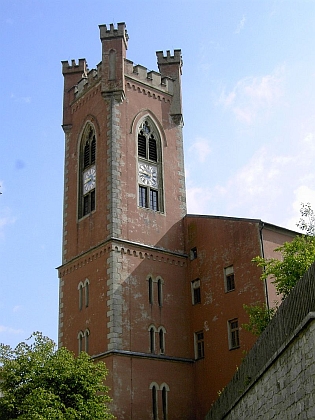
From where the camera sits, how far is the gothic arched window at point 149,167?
1361 inches

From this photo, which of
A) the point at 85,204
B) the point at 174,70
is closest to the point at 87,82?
the point at 174,70

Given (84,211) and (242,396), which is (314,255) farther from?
(84,211)

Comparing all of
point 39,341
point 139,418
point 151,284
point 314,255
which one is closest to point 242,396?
point 314,255

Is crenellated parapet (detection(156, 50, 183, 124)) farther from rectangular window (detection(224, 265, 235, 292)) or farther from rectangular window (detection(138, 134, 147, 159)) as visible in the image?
rectangular window (detection(224, 265, 235, 292))

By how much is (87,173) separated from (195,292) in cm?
899

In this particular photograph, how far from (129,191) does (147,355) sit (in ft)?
28.1

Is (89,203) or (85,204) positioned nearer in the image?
(89,203)

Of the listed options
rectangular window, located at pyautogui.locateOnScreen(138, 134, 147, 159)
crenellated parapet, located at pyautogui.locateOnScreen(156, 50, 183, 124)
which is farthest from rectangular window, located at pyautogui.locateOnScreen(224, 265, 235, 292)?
crenellated parapet, located at pyautogui.locateOnScreen(156, 50, 183, 124)

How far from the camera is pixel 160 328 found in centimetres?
3153

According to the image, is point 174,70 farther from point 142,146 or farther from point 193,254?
point 193,254

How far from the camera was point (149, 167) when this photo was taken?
35.4 meters

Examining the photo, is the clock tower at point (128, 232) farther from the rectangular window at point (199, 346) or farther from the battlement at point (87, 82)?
the rectangular window at point (199, 346)

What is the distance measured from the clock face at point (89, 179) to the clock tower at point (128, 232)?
7cm

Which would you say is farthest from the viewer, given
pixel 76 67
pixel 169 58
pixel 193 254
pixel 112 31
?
pixel 76 67
